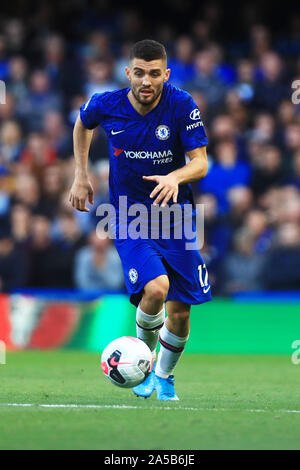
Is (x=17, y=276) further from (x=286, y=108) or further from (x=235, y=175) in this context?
(x=286, y=108)

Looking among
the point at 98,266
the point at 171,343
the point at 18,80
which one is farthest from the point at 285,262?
the point at 18,80

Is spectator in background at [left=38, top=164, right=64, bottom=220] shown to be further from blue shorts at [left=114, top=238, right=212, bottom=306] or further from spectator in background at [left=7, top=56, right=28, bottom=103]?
blue shorts at [left=114, top=238, right=212, bottom=306]

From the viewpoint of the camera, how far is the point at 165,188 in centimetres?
641

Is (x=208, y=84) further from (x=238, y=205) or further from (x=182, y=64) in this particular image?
(x=238, y=205)

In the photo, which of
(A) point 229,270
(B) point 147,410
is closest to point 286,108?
(A) point 229,270

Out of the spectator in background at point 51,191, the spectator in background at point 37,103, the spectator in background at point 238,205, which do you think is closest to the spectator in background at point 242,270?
the spectator in background at point 238,205

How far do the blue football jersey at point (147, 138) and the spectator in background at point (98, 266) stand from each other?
538 cm

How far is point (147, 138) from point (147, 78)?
17.3 inches

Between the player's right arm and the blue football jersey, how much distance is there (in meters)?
0.20

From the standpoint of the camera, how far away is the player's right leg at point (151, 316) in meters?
6.82

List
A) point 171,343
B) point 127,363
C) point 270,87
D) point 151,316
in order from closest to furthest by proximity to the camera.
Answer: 1. point 127,363
2. point 151,316
3. point 171,343
4. point 270,87

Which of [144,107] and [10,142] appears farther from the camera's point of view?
[10,142]

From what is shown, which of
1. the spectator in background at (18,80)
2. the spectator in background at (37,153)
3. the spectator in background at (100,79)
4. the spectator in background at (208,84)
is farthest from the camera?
the spectator in background at (18,80)

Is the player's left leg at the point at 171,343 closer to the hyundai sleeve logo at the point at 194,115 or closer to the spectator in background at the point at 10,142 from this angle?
the hyundai sleeve logo at the point at 194,115
